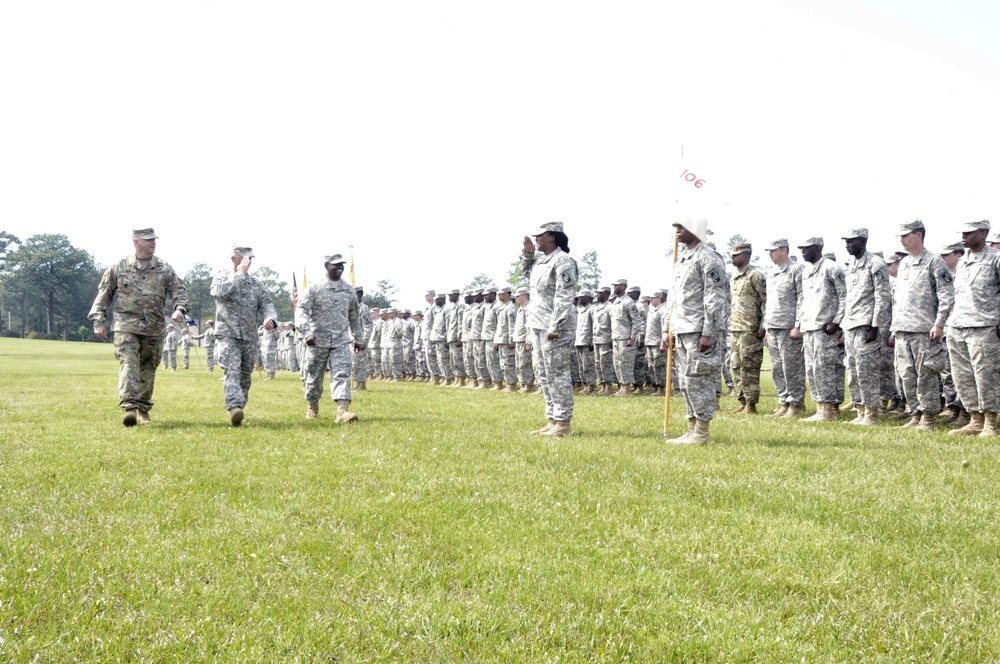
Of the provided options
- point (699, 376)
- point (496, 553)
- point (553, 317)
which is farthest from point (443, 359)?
point (496, 553)

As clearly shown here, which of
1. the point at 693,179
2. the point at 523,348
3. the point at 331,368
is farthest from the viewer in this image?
the point at 523,348

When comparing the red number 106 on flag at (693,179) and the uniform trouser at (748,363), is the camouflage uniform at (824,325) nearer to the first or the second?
the uniform trouser at (748,363)

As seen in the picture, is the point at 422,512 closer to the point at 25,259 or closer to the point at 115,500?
the point at 115,500

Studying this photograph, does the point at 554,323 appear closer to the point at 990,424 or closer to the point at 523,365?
the point at 990,424

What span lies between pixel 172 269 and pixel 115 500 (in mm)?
5728

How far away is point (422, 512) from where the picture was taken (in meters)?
4.62

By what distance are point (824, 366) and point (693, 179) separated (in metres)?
3.75

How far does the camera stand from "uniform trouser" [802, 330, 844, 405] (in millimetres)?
10461

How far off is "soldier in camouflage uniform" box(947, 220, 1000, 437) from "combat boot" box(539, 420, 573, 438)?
4.31m

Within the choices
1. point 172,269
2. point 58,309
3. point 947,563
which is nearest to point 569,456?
point 947,563

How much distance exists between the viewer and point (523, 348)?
18219mm

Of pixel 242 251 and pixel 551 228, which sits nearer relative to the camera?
pixel 551 228

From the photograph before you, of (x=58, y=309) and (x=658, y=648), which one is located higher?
(x=58, y=309)

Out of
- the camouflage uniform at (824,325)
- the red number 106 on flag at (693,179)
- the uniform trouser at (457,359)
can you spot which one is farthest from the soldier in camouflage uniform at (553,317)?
the uniform trouser at (457,359)
